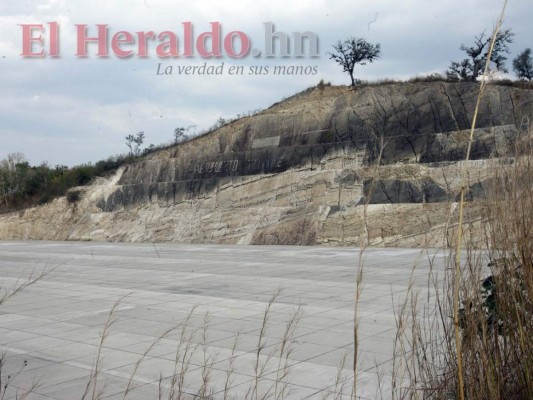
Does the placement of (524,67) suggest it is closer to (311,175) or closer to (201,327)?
(311,175)

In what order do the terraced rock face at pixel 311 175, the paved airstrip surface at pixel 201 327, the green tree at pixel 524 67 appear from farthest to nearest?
the green tree at pixel 524 67 → the terraced rock face at pixel 311 175 → the paved airstrip surface at pixel 201 327

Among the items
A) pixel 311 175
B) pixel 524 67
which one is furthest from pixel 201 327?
pixel 524 67

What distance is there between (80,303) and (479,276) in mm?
7374

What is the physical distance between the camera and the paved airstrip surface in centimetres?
459

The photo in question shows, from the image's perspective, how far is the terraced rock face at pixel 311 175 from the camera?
20.4 m

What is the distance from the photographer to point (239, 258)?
15.9 m

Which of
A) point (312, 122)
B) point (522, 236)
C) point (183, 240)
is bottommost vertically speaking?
point (183, 240)

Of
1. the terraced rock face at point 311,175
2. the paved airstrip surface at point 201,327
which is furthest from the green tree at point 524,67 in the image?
the paved airstrip surface at point 201,327

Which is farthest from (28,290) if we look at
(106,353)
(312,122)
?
(312,122)

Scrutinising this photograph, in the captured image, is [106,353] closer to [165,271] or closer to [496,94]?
[165,271]

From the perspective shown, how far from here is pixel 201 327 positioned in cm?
375

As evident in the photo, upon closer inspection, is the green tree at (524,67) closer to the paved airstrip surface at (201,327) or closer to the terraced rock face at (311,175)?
the terraced rock face at (311,175)

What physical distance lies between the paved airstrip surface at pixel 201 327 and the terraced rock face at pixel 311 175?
6.37m

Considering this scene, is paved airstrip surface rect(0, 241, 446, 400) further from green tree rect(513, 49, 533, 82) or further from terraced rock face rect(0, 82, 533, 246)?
green tree rect(513, 49, 533, 82)
